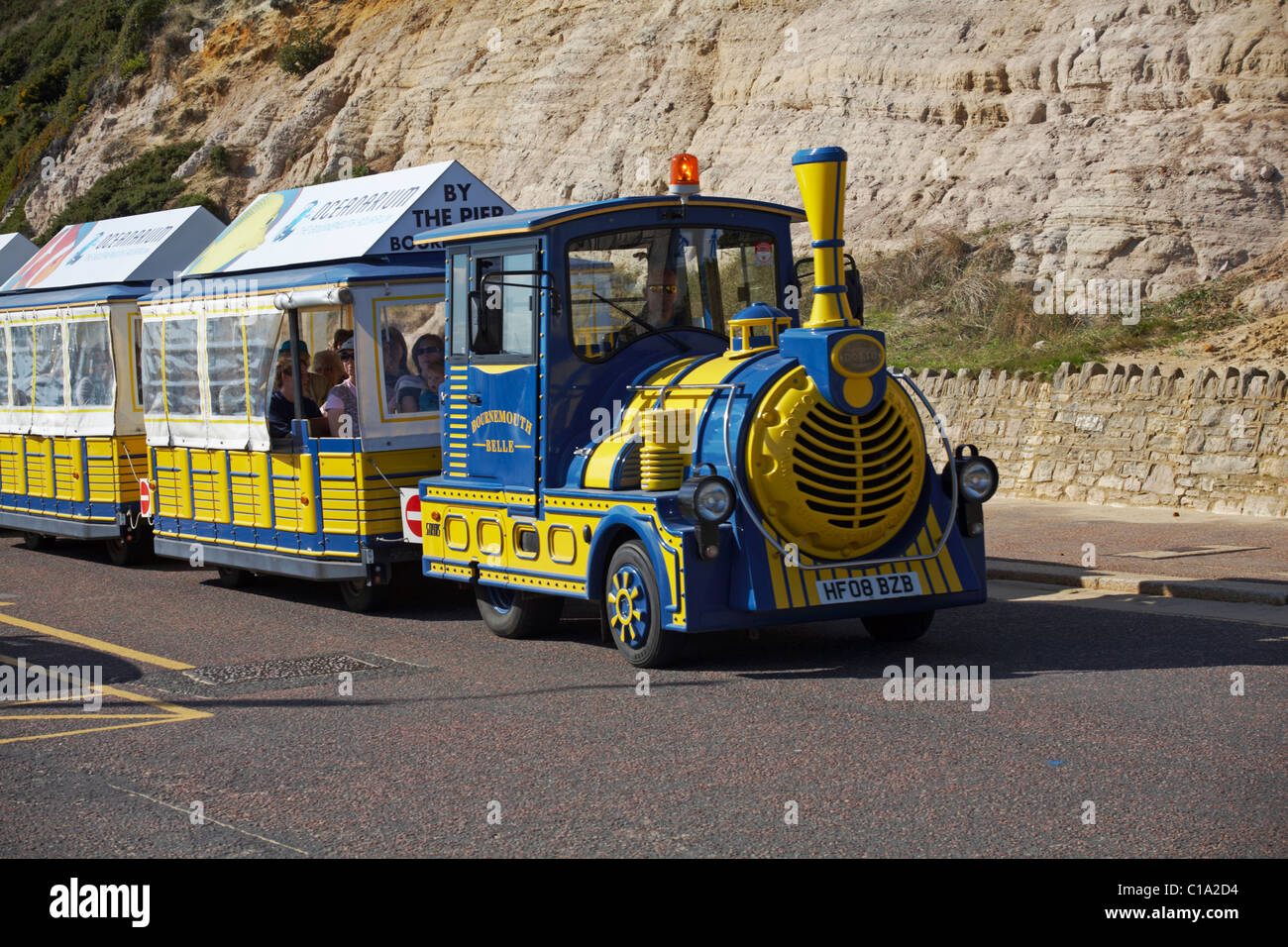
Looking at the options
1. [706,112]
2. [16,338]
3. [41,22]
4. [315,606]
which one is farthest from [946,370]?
[41,22]

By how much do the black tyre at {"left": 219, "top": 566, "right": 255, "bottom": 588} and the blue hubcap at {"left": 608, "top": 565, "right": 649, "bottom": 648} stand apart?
19.3 ft

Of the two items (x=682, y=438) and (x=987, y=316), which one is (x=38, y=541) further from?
(x=987, y=316)

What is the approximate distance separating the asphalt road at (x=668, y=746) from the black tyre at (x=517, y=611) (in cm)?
17

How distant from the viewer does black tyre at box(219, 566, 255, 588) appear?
1439cm

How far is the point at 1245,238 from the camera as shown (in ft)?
76.0

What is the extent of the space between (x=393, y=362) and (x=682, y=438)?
3.68 metres

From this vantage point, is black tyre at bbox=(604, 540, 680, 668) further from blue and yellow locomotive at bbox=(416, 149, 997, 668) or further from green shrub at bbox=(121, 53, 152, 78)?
green shrub at bbox=(121, 53, 152, 78)

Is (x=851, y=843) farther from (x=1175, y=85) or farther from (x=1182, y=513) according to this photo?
(x=1175, y=85)

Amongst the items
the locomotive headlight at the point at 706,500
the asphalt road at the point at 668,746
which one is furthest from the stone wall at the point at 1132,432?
the locomotive headlight at the point at 706,500

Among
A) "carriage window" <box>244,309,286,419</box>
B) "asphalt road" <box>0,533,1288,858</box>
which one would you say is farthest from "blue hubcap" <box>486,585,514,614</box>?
"carriage window" <box>244,309,286,419</box>

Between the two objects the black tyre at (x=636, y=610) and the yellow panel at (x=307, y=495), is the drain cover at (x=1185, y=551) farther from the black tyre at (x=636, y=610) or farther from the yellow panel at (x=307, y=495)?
the yellow panel at (x=307, y=495)

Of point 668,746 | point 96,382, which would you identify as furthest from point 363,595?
point 96,382

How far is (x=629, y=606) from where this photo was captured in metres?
9.48

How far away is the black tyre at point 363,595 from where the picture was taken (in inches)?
488
